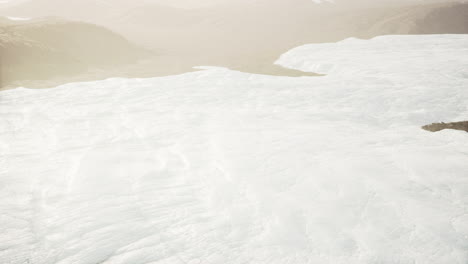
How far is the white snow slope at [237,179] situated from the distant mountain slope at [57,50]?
1253cm

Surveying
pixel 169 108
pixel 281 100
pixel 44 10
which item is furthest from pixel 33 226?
pixel 44 10

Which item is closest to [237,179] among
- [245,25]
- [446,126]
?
[446,126]

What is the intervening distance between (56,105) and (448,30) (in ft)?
201

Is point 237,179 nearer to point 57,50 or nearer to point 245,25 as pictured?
point 57,50

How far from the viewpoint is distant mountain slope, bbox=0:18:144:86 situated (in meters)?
26.4

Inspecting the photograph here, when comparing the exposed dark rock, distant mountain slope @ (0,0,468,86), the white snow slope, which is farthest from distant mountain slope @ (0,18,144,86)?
the exposed dark rock

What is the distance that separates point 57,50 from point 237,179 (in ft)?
102

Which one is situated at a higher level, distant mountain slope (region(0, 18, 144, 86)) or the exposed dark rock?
the exposed dark rock

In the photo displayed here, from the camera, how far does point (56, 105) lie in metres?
15.4

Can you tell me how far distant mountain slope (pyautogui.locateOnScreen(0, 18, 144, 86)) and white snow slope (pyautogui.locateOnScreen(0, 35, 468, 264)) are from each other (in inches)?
493

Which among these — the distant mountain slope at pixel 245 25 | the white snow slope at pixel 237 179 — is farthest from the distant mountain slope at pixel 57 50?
the white snow slope at pixel 237 179

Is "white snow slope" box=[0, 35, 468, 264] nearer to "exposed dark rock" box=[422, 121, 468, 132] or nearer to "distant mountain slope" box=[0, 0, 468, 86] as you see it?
"exposed dark rock" box=[422, 121, 468, 132]

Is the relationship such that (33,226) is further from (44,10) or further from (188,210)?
(44,10)

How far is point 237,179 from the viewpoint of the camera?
7898 millimetres
